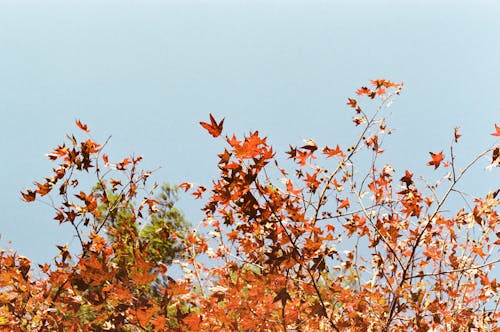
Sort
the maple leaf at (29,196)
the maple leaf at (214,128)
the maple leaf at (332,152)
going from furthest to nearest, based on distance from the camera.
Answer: the maple leaf at (332,152), the maple leaf at (29,196), the maple leaf at (214,128)

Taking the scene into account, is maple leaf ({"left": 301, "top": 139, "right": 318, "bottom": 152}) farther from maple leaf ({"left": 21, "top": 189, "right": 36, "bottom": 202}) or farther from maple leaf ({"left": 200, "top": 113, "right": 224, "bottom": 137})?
maple leaf ({"left": 21, "top": 189, "right": 36, "bottom": 202})

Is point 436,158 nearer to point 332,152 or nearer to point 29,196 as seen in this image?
point 332,152

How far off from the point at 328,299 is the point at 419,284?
3.89ft

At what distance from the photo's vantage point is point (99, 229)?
382 cm

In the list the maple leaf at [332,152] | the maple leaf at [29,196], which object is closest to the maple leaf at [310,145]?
the maple leaf at [332,152]

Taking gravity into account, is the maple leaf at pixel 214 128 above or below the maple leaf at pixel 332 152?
below

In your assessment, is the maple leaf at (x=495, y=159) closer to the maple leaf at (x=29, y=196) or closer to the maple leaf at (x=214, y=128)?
the maple leaf at (x=214, y=128)

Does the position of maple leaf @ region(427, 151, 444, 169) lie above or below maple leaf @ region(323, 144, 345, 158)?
below

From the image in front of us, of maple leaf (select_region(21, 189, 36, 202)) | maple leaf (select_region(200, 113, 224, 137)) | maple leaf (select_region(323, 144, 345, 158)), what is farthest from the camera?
maple leaf (select_region(323, 144, 345, 158))

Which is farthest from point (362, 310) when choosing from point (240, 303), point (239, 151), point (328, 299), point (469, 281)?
point (239, 151)

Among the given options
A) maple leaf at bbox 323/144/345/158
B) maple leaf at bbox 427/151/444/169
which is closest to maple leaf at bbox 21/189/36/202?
maple leaf at bbox 323/144/345/158

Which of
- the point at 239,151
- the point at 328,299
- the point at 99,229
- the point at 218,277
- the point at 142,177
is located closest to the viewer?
the point at 239,151

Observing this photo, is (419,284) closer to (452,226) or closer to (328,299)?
(452,226)

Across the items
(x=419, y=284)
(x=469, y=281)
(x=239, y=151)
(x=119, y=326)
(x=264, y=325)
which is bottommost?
(x=119, y=326)
